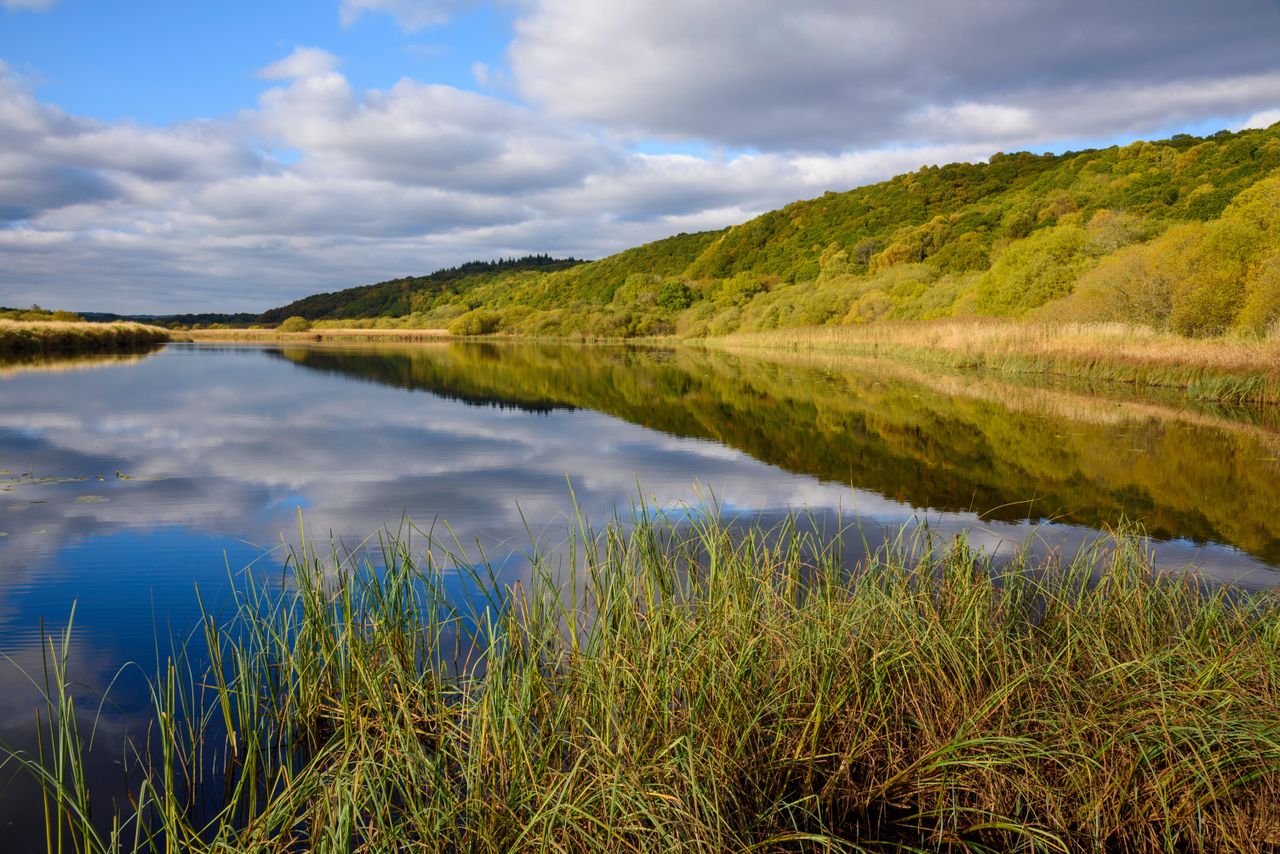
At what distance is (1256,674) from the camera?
2.97 metres

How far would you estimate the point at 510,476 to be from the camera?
931cm

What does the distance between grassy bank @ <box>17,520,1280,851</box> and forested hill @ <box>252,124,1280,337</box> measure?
22.2m

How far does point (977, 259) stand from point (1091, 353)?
34.8 meters

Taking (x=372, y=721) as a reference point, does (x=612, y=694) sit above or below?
above

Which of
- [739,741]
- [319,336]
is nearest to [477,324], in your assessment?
[319,336]

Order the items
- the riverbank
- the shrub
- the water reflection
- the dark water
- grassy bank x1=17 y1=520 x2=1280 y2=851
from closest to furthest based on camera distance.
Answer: grassy bank x1=17 y1=520 x2=1280 y2=851 < the dark water < the water reflection < the riverbank < the shrub

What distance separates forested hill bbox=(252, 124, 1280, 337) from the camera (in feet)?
74.6

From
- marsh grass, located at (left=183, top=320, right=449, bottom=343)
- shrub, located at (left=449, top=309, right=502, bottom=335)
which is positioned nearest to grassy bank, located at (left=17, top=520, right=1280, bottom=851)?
marsh grass, located at (left=183, top=320, right=449, bottom=343)

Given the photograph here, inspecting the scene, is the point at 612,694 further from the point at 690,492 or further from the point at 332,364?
the point at 332,364

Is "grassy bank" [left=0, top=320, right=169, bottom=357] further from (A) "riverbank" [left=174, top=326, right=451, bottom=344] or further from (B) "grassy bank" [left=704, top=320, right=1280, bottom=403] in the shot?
(B) "grassy bank" [left=704, top=320, right=1280, bottom=403]

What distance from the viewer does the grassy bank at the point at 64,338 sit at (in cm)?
3122

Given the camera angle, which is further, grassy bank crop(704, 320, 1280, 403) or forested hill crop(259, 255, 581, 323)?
forested hill crop(259, 255, 581, 323)

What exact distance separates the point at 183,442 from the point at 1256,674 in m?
12.8

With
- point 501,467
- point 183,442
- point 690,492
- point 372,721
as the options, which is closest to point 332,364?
point 183,442
